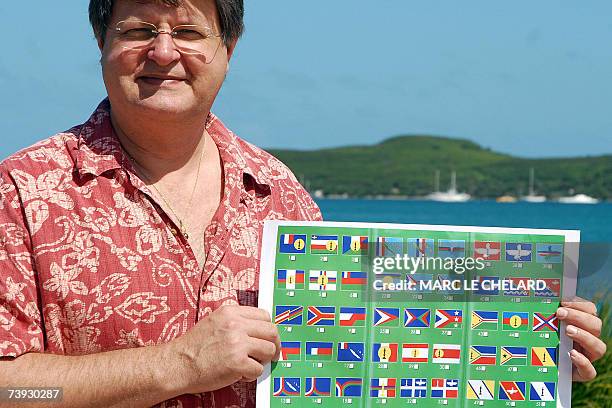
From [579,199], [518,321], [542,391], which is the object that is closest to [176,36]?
[518,321]

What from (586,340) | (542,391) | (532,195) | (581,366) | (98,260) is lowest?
(532,195)

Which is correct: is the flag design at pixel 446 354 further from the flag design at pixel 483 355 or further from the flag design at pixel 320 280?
the flag design at pixel 320 280

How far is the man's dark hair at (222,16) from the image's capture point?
10.9 feet

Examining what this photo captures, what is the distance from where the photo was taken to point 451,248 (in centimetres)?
333

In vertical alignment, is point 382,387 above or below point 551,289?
below

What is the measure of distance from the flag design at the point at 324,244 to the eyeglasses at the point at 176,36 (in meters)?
0.77

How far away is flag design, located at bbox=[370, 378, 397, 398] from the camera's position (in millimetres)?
3316

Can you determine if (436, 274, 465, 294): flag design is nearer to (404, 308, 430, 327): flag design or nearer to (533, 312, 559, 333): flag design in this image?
(404, 308, 430, 327): flag design

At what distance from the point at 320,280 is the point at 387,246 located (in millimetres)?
272

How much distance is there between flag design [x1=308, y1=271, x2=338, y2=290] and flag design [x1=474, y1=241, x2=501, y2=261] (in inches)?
21.0

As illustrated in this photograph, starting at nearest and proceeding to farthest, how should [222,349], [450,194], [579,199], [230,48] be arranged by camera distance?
[222,349], [230,48], [579,199], [450,194]

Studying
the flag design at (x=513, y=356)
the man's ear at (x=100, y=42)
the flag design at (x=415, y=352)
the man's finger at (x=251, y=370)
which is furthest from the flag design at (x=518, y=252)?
the man's ear at (x=100, y=42)

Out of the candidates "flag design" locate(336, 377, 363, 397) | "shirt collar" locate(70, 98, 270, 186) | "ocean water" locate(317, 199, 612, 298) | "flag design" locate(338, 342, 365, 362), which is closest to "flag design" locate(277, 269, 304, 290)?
"flag design" locate(338, 342, 365, 362)

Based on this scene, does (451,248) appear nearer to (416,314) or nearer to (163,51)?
(416,314)
